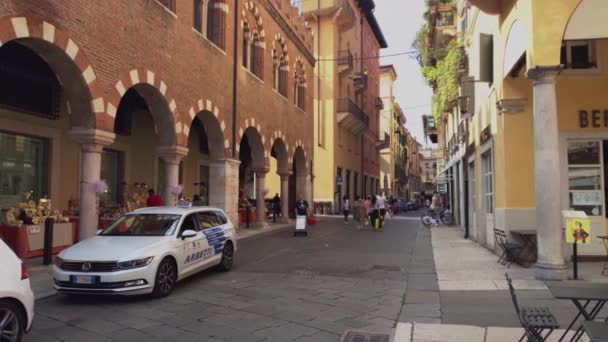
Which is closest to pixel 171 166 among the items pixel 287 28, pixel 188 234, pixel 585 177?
pixel 188 234

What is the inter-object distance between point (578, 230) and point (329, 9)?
3019 cm

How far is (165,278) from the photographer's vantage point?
8055 millimetres

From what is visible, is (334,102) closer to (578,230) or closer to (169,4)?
(169,4)

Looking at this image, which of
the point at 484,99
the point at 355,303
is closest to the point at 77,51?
the point at 355,303

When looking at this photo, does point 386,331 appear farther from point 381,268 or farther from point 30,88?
point 30,88

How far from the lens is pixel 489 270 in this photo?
1038 centimetres

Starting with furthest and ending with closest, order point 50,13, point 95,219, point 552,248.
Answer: point 95,219, point 50,13, point 552,248

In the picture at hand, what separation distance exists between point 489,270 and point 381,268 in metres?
2.27

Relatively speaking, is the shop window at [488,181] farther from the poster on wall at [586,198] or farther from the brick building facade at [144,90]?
the brick building facade at [144,90]

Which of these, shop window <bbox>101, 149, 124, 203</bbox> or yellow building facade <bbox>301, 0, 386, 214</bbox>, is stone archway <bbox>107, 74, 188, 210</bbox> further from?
yellow building facade <bbox>301, 0, 386, 214</bbox>

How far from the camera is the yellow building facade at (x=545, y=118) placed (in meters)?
9.05

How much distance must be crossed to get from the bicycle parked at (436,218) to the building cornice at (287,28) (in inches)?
457

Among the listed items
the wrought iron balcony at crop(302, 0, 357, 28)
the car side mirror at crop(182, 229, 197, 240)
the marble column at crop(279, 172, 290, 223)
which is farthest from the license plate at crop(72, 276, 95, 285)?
the wrought iron balcony at crop(302, 0, 357, 28)

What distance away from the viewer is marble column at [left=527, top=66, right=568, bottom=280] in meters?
8.94
